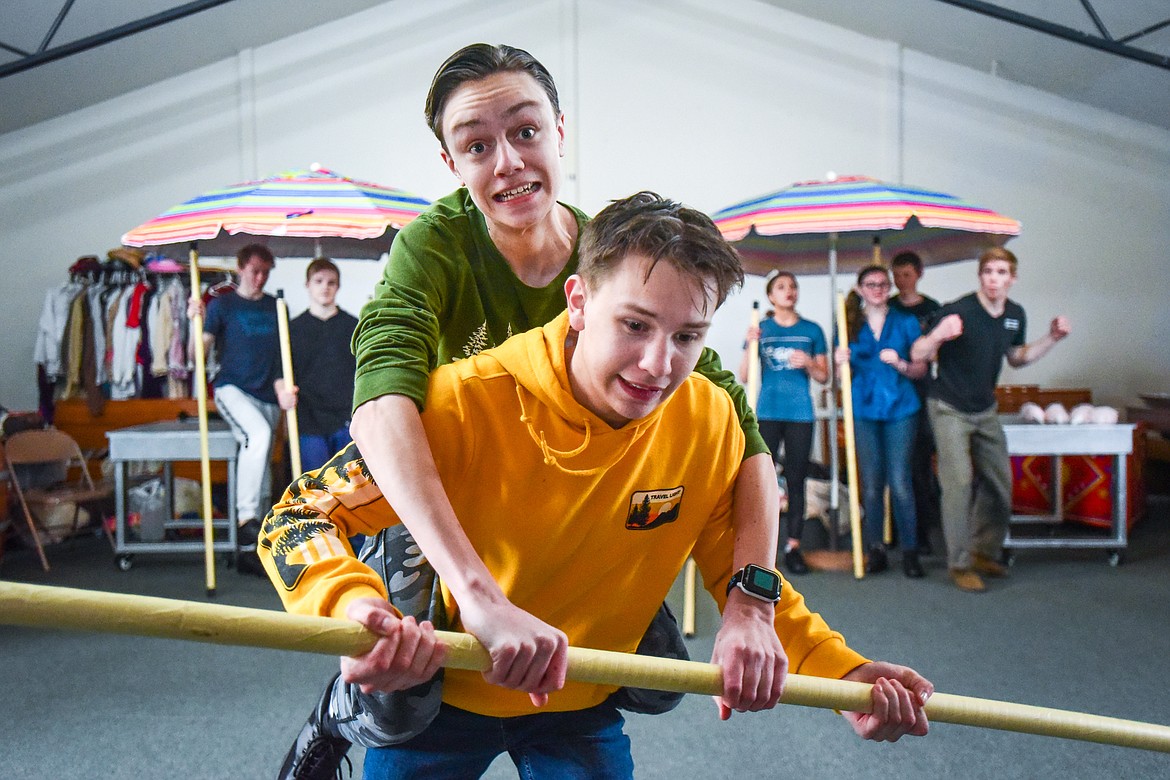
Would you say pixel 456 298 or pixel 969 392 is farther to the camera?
pixel 969 392

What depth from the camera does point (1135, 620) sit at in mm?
3500

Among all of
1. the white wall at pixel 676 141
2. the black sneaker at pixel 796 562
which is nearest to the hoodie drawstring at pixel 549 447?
the black sneaker at pixel 796 562

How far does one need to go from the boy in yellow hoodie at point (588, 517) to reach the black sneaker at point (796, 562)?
3094mm

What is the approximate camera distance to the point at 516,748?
1.30 meters

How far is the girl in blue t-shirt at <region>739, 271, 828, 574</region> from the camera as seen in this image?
4.23 meters

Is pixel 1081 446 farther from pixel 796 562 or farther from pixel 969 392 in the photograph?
pixel 796 562

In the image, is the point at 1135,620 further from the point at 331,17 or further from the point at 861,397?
the point at 331,17

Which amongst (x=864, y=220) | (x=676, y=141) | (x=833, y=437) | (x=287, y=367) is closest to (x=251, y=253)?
(x=287, y=367)

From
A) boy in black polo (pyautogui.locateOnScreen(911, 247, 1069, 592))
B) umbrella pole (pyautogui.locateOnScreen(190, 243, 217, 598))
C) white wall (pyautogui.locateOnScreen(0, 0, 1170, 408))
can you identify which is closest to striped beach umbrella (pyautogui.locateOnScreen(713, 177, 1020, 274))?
boy in black polo (pyautogui.locateOnScreen(911, 247, 1069, 592))

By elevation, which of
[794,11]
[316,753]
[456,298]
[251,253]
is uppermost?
[794,11]

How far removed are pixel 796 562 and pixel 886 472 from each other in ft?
2.03

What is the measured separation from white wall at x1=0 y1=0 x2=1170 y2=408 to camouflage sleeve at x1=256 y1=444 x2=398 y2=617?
6043mm

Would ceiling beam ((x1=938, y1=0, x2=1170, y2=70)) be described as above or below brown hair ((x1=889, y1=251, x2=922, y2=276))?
above

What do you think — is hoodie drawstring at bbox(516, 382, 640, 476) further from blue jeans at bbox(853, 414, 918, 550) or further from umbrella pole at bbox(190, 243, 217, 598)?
blue jeans at bbox(853, 414, 918, 550)
